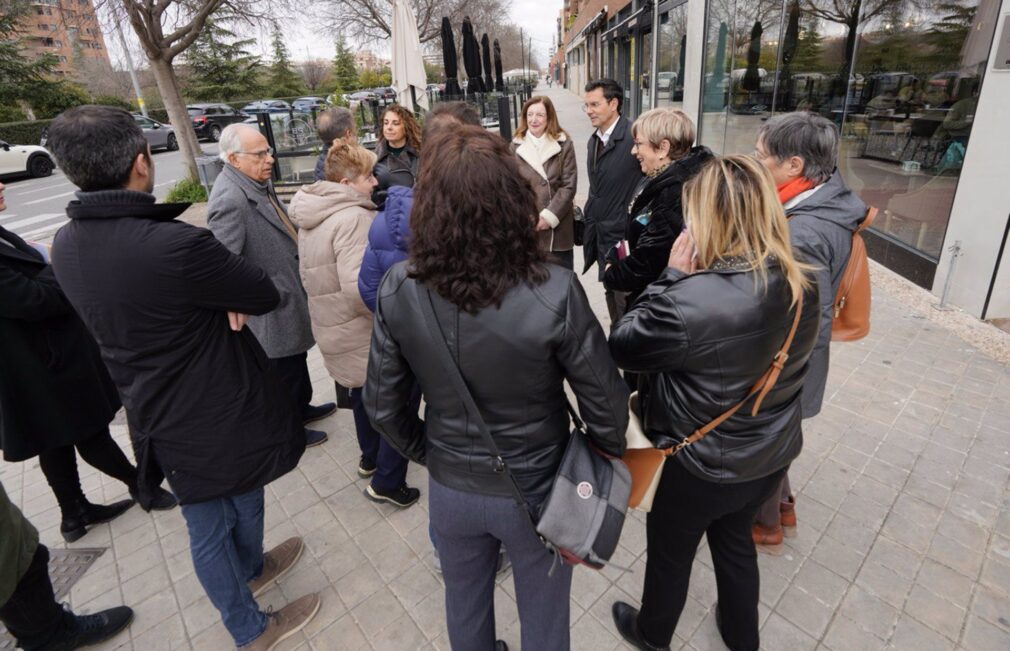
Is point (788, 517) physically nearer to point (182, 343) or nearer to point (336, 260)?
point (336, 260)

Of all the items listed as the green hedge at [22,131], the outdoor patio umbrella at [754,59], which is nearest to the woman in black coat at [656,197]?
the outdoor patio umbrella at [754,59]

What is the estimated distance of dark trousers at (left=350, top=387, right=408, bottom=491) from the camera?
2.98 metres

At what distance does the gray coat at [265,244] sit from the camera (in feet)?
9.04

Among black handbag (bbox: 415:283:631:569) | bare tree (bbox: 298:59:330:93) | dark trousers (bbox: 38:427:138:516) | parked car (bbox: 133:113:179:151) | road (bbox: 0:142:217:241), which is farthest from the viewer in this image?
bare tree (bbox: 298:59:330:93)

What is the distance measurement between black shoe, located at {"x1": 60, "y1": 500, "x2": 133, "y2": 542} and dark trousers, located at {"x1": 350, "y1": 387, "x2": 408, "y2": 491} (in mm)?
1509

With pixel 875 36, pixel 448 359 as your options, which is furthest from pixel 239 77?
pixel 448 359

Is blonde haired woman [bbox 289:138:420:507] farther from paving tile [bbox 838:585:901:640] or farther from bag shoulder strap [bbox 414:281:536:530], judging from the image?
paving tile [bbox 838:585:901:640]

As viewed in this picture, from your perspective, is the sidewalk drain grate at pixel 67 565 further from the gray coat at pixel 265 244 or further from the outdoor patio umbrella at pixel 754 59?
the outdoor patio umbrella at pixel 754 59

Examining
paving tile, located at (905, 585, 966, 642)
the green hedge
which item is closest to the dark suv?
the green hedge

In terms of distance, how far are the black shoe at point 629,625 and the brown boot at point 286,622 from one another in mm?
1338

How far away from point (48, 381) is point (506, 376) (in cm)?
247

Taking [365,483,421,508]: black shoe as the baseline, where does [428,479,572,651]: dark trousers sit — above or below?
above

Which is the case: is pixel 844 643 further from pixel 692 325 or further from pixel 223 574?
pixel 223 574

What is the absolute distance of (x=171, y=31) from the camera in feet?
39.9
